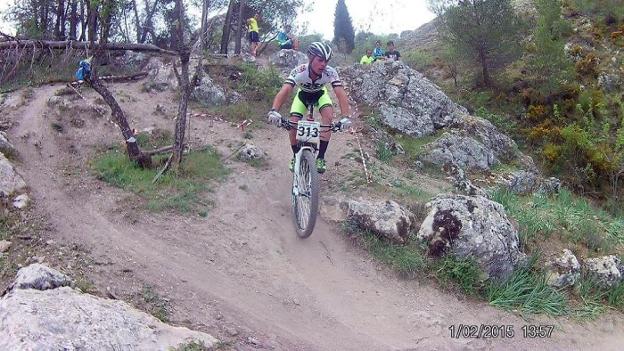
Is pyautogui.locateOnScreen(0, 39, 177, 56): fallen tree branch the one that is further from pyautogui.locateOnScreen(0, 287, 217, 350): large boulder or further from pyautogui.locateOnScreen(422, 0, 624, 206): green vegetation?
pyautogui.locateOnScreen(422, 0, 624, 206): green vegetation

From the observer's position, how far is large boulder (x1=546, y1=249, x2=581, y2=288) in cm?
647

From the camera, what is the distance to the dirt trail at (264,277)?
504cm

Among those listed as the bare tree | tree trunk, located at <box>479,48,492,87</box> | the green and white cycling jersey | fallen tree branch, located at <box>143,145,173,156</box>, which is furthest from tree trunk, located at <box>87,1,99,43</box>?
tree trunk, located at <box>479,48,492,87</box>

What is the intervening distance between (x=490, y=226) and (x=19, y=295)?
5309 millimetres

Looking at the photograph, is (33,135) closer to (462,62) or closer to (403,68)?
(403,68)

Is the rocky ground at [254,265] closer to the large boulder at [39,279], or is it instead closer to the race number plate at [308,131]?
the large boulder at [39,279]

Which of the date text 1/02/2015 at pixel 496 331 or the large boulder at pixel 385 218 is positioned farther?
the large boulder at pixel 385 218

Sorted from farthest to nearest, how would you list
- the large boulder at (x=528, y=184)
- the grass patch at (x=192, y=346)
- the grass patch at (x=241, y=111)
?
the grass patch at (x=241, y=111) < the large boulder at (x=528, y=184) < the grass patch at (x=192, y=346)

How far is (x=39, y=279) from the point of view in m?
4.14

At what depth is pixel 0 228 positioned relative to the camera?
19.2 feet

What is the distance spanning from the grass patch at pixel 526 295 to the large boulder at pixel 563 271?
0.12 m

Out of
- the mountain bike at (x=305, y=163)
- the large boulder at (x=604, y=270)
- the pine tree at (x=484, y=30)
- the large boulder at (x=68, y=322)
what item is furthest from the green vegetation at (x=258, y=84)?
the large boulder at (x=68, y=322)

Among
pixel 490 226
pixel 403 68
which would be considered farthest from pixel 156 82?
pixel 490 226

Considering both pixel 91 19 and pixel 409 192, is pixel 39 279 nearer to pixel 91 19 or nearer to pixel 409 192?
pixel 91 19
